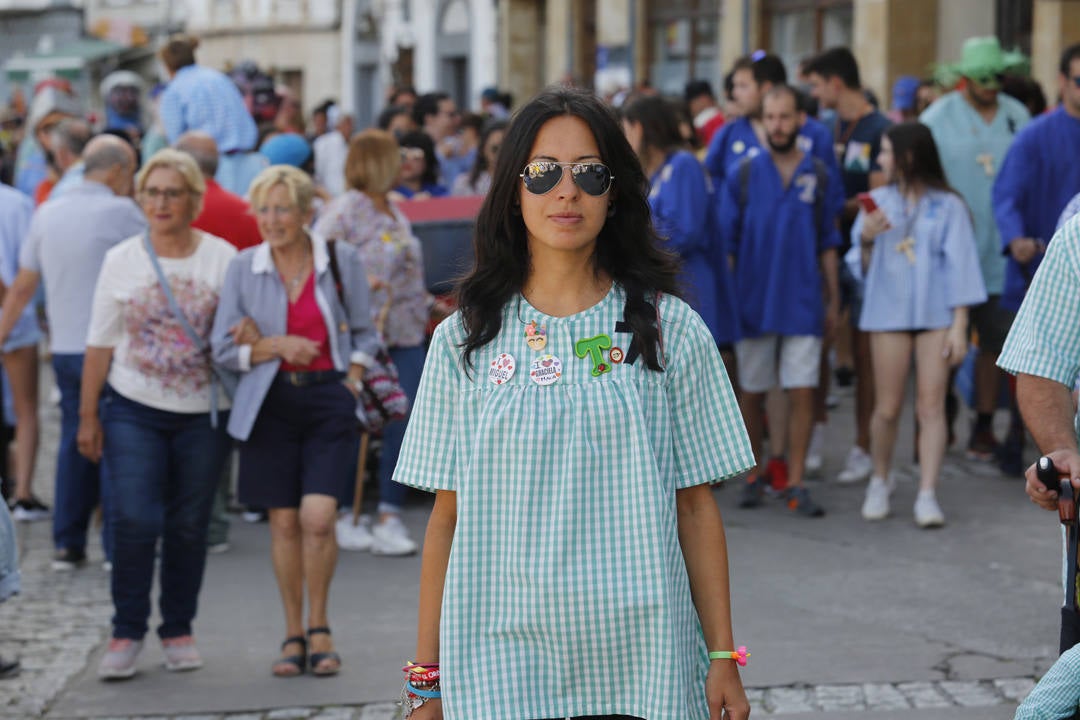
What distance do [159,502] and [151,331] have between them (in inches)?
24.8

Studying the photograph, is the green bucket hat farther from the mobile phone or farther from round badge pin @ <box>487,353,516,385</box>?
round badge pin @ <box>487,353,516,385</box>

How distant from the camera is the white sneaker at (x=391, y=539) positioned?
27.8 ft

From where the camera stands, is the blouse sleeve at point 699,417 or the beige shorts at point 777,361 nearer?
the blouse sleeve at point 699,417

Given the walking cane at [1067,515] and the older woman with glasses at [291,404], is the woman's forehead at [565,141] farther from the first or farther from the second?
the older woman with glasses at [291,404]

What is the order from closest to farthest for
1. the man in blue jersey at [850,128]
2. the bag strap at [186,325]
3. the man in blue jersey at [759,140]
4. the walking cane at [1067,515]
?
the walking cane at [1067,515]
the bag strap at [186,325]
the man in blue jersey at [759,140]
the man in blue jersey at [850,128]

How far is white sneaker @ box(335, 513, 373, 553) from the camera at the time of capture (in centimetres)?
864

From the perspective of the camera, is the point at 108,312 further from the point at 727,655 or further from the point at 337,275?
the point at 727,655

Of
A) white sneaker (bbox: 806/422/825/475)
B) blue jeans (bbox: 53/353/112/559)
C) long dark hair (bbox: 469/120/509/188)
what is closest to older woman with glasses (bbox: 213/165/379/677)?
blue jeans (bbox: 53/353/112/559)

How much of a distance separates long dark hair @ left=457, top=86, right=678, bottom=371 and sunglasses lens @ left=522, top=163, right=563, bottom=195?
4 cm

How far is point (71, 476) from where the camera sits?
8.53m

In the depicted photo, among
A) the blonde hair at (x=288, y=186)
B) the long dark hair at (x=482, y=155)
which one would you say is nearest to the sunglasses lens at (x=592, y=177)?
the blonde hair at (x=288, y=186)

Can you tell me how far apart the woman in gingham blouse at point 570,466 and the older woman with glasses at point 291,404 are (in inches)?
119

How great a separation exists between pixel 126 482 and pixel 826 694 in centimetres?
259

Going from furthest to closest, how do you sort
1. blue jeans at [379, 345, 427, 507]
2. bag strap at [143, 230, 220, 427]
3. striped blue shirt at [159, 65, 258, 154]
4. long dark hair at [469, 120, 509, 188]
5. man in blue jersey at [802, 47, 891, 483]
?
1. long dark hair at [469, 120, 509, 188]
2. striped blue shirt at [159, 65, 258, 154]
3. man in blue jersey at [802, 47, 891, 483]
4. blue jeans at [379, 345, 427, 507]
5. bag strap at [143, 230, 220, 427]
